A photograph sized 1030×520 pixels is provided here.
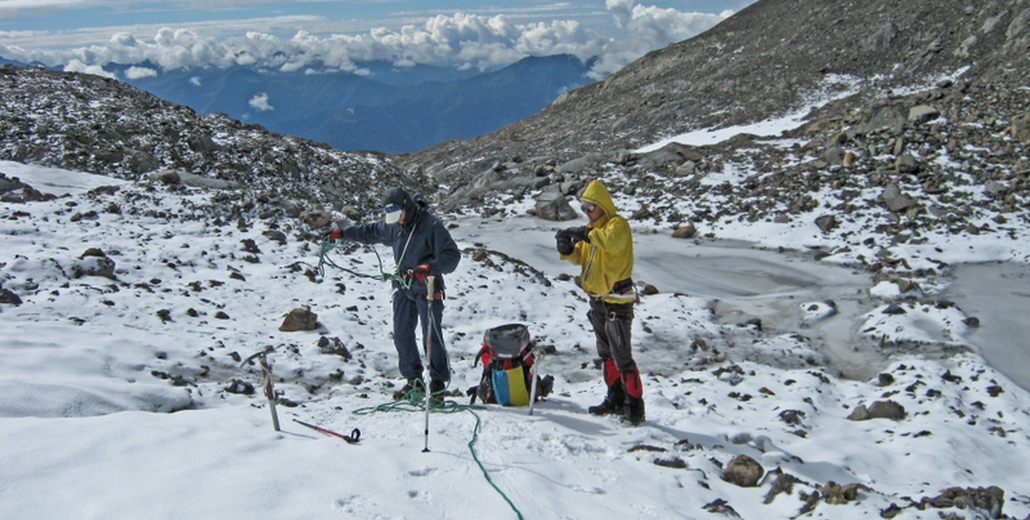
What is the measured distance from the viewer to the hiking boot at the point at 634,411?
5.33 m

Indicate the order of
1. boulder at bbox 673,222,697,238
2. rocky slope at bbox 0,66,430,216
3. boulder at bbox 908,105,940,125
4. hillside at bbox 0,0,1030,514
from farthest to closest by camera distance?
1. boulder at bbox 908,105,940,125
2. rocky slope at bbox 0,66,430,216
3. boulder at bbox 673,222,697,238
4. hillside at bbox 0,0,1030,514

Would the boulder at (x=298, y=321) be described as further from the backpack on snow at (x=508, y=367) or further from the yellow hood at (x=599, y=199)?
the yellow hood at (x=599, y=199)

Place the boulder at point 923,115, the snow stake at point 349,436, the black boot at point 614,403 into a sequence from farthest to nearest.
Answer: the boulder at point 923,115 → the black boot at point 614,403 → the snow stake at point 349,436

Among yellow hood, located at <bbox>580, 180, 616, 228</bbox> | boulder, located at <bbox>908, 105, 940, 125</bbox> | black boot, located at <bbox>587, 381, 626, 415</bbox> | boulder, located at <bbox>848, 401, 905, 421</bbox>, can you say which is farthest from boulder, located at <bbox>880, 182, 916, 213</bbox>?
yellow hood, located at <bbox>580, 180, 616, 228</bbox>

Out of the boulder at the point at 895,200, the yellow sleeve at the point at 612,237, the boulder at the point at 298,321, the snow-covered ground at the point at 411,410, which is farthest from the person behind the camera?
the boulder at the point at 895,200

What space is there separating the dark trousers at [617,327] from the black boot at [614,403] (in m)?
0.34

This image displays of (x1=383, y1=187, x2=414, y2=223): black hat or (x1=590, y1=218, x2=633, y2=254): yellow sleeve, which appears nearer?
(x1=590, y1=218, x2=633, y2=254): yellow sleeve

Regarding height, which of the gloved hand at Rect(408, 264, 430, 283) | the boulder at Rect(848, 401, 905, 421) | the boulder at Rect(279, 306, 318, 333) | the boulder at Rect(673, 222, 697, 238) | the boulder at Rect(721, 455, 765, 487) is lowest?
the boulder at Rect(848, 401, 905, 421)

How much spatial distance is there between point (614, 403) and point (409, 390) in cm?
206

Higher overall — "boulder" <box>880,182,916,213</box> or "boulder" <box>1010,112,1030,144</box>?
"boulder" <box>1010,112,1030,144</box>

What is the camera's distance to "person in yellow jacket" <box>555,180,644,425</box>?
4.95 metres

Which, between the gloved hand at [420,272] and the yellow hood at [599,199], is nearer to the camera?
the yellow hood at [599,199]

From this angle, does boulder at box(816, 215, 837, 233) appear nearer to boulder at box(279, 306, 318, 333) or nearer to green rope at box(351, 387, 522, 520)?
green rope at box(351, 387, 522, 520)

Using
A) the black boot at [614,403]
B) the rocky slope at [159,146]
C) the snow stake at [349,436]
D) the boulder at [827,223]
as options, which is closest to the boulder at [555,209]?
the rocky slope at [159,146]
